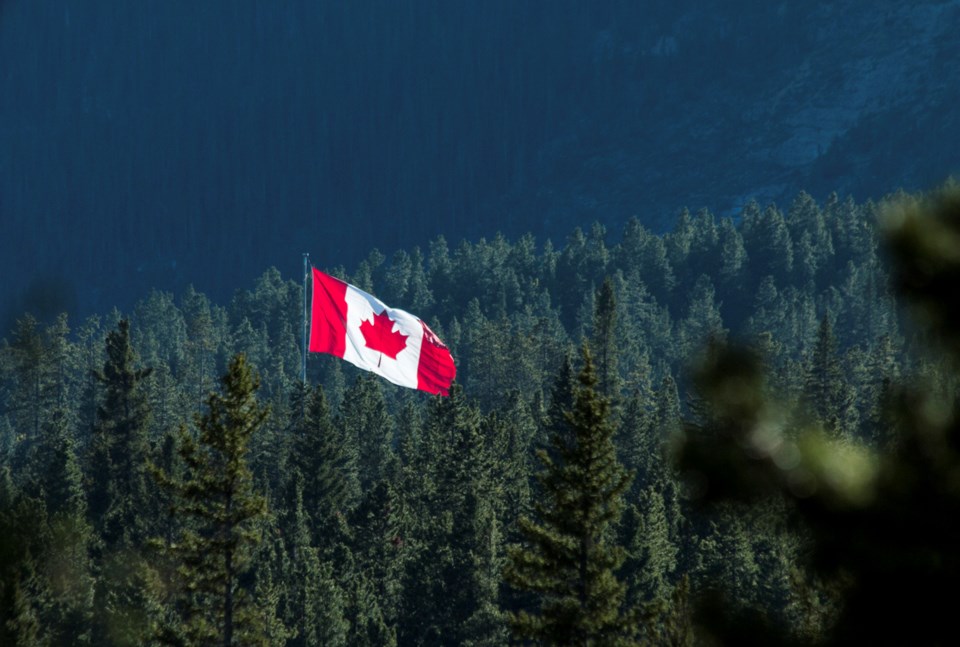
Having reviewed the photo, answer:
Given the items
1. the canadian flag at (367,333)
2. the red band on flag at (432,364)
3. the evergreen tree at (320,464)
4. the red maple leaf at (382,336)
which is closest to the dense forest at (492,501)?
the evergreen tree at (320,464)

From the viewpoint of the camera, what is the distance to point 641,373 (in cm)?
13175

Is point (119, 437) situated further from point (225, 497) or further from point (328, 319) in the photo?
point (225, 497)

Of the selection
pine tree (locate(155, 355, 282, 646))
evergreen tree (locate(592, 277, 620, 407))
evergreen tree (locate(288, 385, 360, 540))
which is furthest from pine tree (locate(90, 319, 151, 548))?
pine tree (locate(155, 355, 282, 646))

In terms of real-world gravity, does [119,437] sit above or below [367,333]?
above

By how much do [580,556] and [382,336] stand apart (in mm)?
15977

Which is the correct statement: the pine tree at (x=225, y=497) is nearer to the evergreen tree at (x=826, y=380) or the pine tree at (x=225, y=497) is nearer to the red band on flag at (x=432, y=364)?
the red band on flag at (x=432, y=364)

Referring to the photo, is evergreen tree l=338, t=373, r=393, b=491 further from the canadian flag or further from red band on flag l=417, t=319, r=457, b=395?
the canadian flag

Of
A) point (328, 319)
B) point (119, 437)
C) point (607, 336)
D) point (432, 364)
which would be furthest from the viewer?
point (607, 336)

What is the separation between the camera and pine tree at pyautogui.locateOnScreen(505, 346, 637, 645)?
25.8 meters

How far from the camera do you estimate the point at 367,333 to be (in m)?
40.7

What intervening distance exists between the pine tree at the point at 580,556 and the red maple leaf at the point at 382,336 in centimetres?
1472

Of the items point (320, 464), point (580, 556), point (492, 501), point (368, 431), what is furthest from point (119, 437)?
point (580, 556)

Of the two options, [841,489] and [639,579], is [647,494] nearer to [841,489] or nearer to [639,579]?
[639,579]

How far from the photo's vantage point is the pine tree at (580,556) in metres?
25.8
